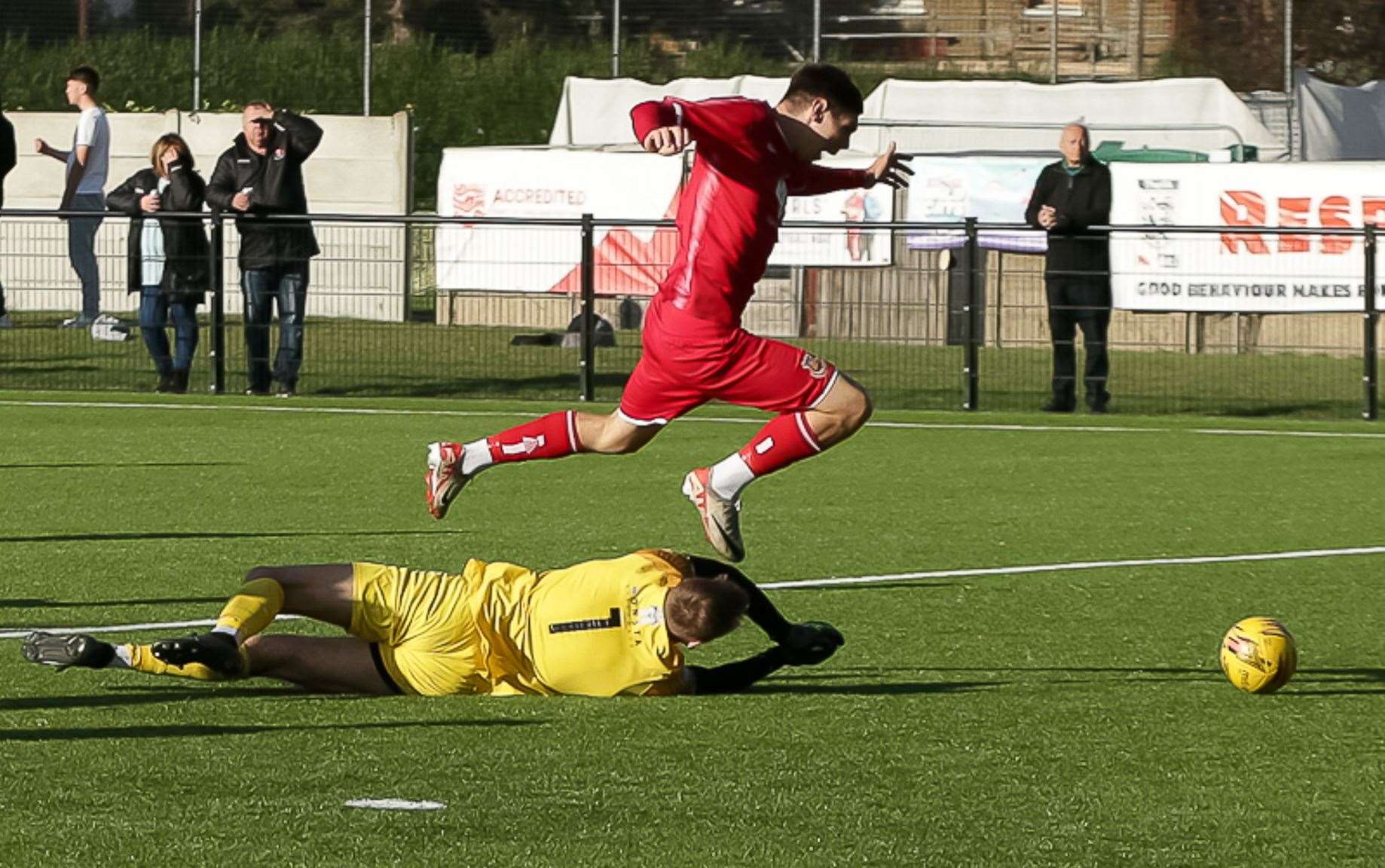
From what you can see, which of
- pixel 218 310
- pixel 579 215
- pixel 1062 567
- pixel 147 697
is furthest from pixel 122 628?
pixel 579 215

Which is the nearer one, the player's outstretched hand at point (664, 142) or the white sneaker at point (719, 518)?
the player's outstretched hand at point (664, 142)

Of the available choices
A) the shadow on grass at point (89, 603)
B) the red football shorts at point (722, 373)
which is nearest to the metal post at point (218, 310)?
the shadow on grass at point (89, 603)

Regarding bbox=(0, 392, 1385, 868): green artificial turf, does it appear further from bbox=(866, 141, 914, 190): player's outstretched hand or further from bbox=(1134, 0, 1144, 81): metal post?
bbox=(1134, 0, 1144, 81): metal post

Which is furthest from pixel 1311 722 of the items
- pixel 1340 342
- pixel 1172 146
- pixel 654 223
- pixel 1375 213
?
pixel 1172 146

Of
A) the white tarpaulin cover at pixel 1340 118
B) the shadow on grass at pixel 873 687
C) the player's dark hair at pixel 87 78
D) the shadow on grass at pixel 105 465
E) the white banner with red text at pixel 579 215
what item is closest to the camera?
the shadow on grass at pixel 873 687

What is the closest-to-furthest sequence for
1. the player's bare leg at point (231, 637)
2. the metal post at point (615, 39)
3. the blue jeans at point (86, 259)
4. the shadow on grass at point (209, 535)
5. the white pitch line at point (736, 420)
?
the player's bare leg at point (231, 637) < the shadow on grass at point (209, 535) < the white pitch line at point (736, 420) < the blue jeans at point (86, 259) < the metal post at point (615, 39)

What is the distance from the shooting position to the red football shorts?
1057cm

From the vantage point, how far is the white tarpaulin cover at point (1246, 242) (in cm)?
2183

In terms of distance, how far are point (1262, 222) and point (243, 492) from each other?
11.8 meters

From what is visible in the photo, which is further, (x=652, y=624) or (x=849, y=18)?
(x=849, y=18)

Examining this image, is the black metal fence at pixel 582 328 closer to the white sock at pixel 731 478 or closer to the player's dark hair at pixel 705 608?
the white sock at pixel 731 478

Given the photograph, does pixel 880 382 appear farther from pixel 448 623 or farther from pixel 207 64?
pixel 207 64

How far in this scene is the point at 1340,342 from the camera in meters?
22.8

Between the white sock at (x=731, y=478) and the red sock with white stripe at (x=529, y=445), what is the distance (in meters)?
0.70
